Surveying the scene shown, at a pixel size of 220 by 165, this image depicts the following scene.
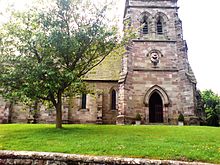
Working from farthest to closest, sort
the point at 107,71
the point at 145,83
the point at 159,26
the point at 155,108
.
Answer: the point at 107,71
the point at 159,26
the point at 155,108
the point at 145,83

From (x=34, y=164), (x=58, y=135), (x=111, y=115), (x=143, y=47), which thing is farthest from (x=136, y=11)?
(x=34, y=164)

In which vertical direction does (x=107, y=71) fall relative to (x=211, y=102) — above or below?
above

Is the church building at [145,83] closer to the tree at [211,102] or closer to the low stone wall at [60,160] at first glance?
the low stone wall at [60,160]

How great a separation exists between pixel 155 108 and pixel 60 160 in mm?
18401

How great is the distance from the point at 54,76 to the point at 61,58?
2146 millimetres

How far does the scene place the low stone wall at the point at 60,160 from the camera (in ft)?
26.4

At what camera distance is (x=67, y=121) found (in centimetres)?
2623

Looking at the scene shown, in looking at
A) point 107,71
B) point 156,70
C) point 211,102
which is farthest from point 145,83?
point 211,102

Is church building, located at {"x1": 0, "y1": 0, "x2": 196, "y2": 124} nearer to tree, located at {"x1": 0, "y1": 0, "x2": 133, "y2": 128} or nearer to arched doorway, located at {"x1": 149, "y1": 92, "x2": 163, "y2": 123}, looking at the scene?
arched doorway, located at {"x1": 149, "y1": 92, "x2": 163, "y2": 123}

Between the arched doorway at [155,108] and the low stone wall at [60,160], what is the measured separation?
17602mm

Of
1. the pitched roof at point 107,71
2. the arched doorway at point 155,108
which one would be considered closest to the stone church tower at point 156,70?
the arched doorway at point 155,108

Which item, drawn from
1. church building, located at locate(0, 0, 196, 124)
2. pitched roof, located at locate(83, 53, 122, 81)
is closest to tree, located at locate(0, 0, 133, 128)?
church building, located at locate(0, 0, 196, 124)

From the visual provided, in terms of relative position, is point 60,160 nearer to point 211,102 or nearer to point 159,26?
point 159,26

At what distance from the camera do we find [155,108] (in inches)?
1013
